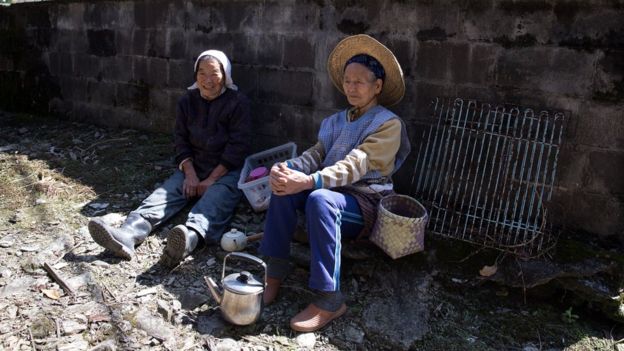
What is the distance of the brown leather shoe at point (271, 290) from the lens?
306 cm

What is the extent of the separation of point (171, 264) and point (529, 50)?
2.91 m

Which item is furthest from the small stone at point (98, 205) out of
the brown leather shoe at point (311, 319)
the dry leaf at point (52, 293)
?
the brown leather shoe at point (311, 319)

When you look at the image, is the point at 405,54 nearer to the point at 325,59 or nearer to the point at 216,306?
the point at 325,59

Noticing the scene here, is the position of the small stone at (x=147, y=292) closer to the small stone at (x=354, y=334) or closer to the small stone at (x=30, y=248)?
the small stone at (x=30, y=248)

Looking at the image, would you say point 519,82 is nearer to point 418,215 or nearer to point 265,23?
point 418,215

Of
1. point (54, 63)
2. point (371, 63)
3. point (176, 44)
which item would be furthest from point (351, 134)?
point (54, 63)

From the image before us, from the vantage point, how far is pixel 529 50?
3.46m

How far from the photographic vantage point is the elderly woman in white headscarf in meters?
3.78

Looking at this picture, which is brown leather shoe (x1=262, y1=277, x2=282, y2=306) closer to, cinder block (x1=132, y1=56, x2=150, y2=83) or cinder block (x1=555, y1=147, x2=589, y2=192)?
cinder block (x1=555, y1=147, x2=589, y2=192)

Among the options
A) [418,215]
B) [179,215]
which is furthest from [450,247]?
[179,215]

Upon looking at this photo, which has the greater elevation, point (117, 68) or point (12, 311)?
point (117, 68)

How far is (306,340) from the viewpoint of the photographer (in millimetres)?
2795

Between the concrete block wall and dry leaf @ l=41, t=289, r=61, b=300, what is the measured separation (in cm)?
227

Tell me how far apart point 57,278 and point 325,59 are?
2636mm
